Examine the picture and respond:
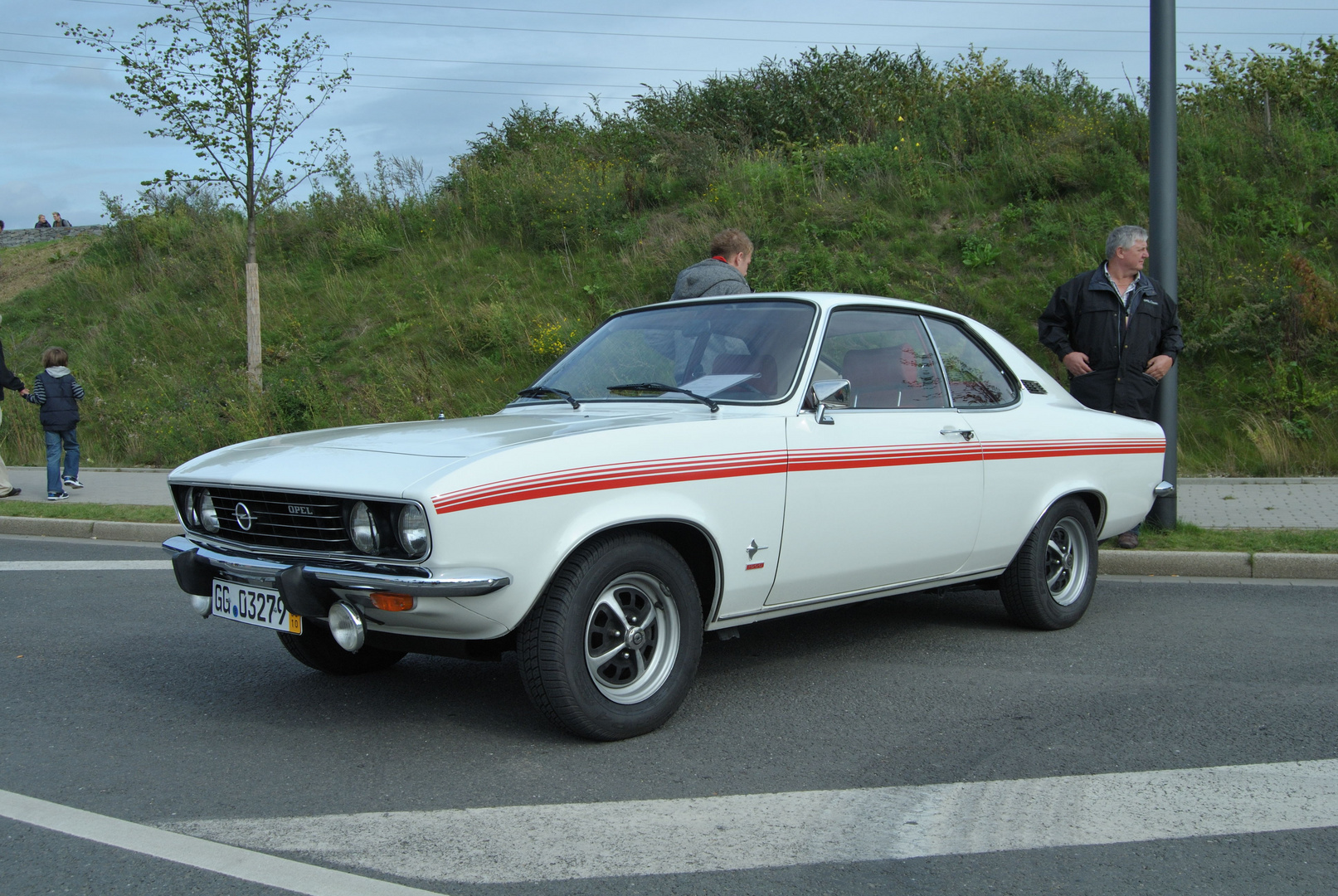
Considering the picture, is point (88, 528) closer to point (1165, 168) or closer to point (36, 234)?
point (1165, 168)

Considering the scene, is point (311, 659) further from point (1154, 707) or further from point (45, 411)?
point (45, 411)

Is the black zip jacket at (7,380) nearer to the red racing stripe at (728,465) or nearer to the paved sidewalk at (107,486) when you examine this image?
the paved sidewalk at (107,486)

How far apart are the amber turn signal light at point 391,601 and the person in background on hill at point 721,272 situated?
12.6 ft

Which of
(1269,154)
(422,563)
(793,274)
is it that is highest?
(1269,154)

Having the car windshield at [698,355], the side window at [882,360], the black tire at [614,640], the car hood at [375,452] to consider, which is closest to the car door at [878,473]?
the side window at [882,360]

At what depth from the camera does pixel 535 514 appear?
3.65 meters

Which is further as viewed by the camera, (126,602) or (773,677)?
(126,602)

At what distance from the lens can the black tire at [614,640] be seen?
375 cm

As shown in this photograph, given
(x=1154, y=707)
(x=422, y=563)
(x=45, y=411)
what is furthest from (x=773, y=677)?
(x=45, y=411)

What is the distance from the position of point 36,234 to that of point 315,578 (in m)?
35.7

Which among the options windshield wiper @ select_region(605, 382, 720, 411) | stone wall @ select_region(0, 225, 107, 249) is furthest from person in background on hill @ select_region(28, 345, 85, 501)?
stone wall @ select_region(0, 225, 107, 249)

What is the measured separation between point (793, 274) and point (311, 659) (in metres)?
11.6

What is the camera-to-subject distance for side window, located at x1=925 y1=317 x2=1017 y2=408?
5.46 metres

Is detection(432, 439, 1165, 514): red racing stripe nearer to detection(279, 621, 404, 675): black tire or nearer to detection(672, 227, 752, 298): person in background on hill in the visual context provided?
detection(279, 621, 404, 675): black tire
